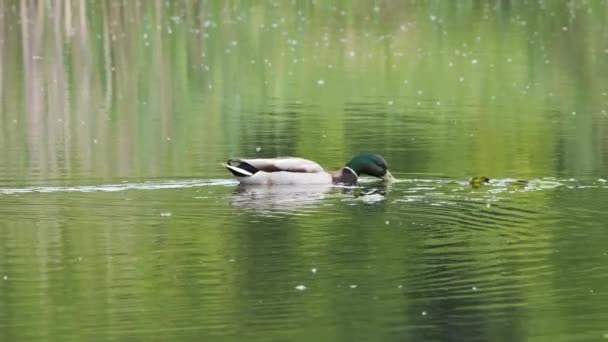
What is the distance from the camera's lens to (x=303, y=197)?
15.1 m

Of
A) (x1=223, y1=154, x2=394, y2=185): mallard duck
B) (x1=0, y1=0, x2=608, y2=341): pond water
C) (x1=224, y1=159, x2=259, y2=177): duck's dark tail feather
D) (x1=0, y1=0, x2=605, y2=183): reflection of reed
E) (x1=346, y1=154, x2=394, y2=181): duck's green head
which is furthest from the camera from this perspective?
(x1=0, y1=0, x2=605, y2=183): reflection of reed

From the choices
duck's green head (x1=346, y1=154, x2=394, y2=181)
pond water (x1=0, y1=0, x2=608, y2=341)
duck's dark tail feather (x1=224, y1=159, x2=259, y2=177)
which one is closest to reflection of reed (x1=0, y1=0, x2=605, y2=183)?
pond water (x1=0, y1=0, x2=608, y2=341)

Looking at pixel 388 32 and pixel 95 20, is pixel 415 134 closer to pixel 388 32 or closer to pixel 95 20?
pixel 388 32

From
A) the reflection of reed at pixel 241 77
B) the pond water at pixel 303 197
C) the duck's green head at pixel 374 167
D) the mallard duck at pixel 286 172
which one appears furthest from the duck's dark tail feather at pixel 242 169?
the duck's green head at pixel 374 167

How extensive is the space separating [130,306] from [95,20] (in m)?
30.0

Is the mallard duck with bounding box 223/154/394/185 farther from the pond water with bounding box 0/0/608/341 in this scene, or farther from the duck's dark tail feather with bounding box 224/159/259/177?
the pond water with bounding box 0/0/608/341

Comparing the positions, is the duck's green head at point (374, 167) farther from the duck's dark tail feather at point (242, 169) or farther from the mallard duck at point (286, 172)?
the duck's dark tail feather at point (242, 169)

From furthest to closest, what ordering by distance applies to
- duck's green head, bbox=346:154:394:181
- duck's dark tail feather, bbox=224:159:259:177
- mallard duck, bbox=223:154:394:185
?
duck's green head, bbox=346:154:394:181, mallard duck, bbox=223:154:394:185, duck's dark tail feather, bbox=224:159:259:177

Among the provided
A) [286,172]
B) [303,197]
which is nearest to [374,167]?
[286,172]

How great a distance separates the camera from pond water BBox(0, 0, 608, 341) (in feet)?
32.4

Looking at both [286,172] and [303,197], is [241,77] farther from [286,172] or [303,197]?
[303,197]

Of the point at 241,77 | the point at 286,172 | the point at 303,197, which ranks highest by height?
the point at 241,77

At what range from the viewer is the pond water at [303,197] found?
32.4ft

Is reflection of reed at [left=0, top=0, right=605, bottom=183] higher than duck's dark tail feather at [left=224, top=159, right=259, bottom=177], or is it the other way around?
reflection of reed at [left=0, top=0, right=605, bottom=183]
